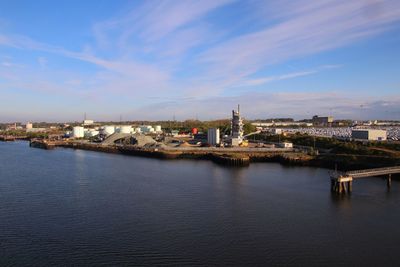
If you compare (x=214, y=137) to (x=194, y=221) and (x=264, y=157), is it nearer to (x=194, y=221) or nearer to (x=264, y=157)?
(x=264, y=157)

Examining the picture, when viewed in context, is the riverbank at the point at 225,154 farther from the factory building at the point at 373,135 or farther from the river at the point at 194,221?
the factory building at the point at 373,135

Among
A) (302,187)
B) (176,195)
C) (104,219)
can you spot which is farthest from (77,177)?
(302,187)

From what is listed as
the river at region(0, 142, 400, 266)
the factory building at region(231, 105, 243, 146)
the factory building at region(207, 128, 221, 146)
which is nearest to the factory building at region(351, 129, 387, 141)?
the factory building at region(231, 105, 243, 146)

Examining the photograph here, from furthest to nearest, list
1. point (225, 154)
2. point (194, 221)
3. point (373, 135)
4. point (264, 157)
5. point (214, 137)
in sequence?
point (214, 137)
point (373, 135)
point (225, 154)
point (264, 157)
point (194, 221)

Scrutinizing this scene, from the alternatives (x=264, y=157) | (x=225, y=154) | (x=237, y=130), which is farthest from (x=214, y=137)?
(x=264, y=157)

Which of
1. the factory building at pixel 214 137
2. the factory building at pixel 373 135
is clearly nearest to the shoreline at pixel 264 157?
the factory building at pixel 214 137

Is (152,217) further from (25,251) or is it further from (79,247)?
(25,251)

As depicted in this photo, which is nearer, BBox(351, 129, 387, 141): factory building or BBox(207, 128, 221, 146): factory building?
BBox(351, 129, 387, 141): factory building

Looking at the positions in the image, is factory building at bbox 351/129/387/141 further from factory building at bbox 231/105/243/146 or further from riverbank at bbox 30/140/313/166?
factory building at bbox 231/105/243/146
